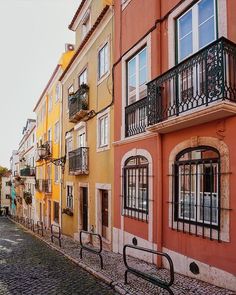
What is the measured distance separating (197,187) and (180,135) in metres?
1.34

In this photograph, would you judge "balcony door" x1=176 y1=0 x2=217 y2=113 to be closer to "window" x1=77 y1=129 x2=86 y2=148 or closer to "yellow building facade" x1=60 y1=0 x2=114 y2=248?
"yellow building facade" x1=60 y1=0 x2=114 y2=248

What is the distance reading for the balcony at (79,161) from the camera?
15.6 metres

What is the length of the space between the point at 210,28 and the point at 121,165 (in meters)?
5.37

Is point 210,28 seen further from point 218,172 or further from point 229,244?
point 229,244

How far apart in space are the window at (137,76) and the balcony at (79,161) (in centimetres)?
515

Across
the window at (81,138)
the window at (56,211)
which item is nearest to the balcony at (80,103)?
the window at (81,138)

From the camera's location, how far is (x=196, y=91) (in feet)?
24.0

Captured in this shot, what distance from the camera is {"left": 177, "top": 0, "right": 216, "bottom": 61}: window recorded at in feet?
24.5

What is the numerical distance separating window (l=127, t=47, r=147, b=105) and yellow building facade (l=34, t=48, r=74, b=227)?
11.4 metres

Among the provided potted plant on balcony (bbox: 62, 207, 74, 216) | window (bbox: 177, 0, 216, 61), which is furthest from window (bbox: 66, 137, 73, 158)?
window (bbox: 177, 0, 216, 61)

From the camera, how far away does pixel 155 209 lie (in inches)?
359

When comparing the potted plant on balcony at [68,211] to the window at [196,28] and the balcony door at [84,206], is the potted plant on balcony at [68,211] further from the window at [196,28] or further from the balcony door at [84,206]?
the window at [196,28]

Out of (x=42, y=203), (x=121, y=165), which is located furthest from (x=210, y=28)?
(x=42, y=203)

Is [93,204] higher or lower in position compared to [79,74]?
lower
